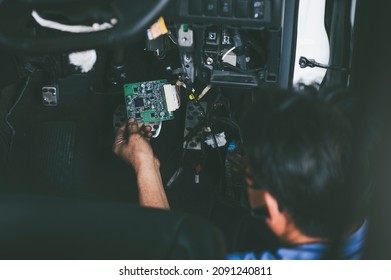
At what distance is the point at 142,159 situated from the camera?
1.50 meters

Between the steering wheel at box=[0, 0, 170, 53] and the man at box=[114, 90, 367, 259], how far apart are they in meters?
0.29

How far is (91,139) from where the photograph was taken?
1768 millimetres

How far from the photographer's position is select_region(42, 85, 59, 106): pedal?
5.63 ft

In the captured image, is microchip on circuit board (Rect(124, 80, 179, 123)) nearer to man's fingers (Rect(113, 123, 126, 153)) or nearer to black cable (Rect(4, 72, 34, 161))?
man's fingers (Rect(113, 123, 126, 153))

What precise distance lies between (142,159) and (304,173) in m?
0.64

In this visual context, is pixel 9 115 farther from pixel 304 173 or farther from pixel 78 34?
pixel 304 173

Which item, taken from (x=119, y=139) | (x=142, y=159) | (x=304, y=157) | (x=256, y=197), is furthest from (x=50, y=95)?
(x=304, y=157)

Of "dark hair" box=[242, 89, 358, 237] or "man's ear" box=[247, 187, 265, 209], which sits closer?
"dark hair" box=[242, 89, 358, 237]

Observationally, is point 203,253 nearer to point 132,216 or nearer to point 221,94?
point 132,216

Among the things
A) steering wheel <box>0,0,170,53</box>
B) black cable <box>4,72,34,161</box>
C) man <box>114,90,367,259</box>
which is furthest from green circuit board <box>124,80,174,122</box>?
man <box>114,90,367,259</box>

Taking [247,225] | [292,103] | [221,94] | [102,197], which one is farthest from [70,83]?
[292,103]

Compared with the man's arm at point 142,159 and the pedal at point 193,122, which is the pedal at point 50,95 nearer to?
the man's arm at point 142,159

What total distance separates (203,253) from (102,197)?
2.93 ft

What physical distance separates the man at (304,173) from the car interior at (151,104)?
7cm
